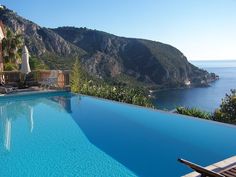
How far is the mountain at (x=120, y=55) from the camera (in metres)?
100.0

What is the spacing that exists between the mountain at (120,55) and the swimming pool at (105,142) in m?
85.9

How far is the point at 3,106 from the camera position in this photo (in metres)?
11.9

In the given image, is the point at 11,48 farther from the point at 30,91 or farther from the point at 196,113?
the point at 196,113

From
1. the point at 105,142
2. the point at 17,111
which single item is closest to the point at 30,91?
the point at 17,111

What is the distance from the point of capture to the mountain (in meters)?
100.0

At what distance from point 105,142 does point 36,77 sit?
9.38m

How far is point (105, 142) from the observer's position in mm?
7293

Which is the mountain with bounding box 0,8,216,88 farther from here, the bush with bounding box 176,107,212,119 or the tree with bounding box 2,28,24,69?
the bush with bounding box 176,107,212,119

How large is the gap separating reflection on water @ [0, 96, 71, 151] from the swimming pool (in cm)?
3

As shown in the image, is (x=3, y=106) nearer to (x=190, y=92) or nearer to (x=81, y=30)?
(x=190, y=92)

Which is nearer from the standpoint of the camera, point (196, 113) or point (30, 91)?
point (196, 113)

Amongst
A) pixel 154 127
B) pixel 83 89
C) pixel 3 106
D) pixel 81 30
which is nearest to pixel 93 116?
pixel 154 127

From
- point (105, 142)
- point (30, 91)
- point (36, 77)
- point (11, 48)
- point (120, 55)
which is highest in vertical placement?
point (120, 55)

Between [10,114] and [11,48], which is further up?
[11,48]
